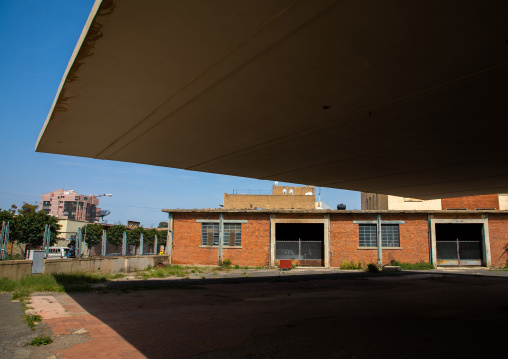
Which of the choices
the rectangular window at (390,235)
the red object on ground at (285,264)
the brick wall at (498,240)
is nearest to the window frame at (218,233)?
the red object on ground at (285,264)

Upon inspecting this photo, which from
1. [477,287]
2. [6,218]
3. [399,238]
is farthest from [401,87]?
[6,218]

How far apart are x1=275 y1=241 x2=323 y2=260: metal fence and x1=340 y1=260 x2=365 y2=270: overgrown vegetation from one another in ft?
6.41

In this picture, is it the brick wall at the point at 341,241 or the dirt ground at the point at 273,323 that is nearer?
the dirt ground at the point at 273,323

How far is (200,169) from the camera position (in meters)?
11.6

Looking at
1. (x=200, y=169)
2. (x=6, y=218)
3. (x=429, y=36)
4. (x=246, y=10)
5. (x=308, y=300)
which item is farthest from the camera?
(x=6, y=218)

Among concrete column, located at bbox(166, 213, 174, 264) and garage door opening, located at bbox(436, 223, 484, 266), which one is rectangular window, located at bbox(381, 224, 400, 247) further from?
concrete column, located at bbox(166, 213, 174, 264)

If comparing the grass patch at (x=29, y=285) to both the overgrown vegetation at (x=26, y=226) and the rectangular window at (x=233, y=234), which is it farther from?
the rectangular window at (x=233, y=234)

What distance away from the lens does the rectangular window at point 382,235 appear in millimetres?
27984

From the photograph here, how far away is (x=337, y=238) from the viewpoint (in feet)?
92.3

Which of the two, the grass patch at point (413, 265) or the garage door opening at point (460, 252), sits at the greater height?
the garage door opening at point (460, 252)

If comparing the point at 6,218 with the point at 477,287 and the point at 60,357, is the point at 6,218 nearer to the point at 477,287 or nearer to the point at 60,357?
the point at 60,357

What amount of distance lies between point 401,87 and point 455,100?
112cm

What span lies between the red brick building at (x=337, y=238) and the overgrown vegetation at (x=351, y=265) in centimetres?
38

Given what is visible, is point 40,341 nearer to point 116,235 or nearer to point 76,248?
point 76,248
